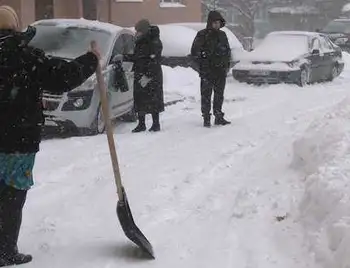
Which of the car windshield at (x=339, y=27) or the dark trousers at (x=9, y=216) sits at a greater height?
the dark trousers at (x=9, y=216)

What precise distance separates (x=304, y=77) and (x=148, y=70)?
862 centimetres

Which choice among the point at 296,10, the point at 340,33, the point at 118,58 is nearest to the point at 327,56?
the point at 118,58

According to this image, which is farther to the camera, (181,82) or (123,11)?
(123,11)

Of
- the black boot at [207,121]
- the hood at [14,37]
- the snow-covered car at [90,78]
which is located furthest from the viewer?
the black boot at [207,121]

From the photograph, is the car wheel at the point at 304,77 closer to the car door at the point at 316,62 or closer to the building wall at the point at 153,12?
the car door at the point at 316,62

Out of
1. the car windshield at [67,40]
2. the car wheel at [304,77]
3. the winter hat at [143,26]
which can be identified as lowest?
the car wheel at [304,77]

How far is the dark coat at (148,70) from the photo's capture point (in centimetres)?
1011

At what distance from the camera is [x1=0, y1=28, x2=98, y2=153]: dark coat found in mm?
4488

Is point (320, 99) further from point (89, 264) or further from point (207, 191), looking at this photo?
point (89, 264)

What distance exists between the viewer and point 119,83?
952 cm

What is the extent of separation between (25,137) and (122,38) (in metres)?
6.84

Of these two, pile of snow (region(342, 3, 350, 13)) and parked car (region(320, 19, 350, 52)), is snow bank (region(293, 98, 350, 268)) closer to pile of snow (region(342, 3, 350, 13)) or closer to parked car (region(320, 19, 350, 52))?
parked car (region(320, 19, 350, 52))

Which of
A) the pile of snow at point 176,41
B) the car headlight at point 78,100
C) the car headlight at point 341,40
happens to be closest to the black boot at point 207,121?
the car headlight at point 78,100

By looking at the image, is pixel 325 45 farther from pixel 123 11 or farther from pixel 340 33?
pixel 340 33
